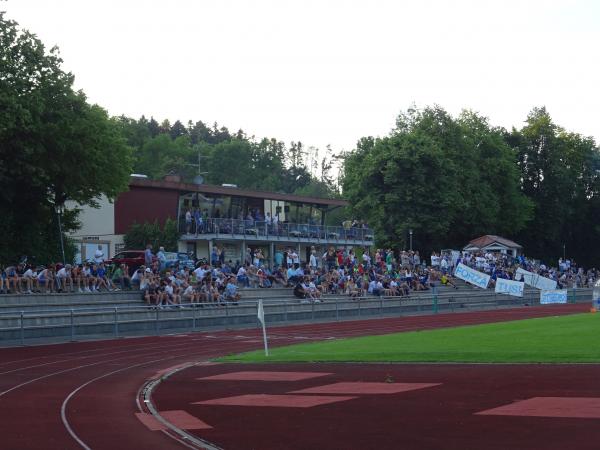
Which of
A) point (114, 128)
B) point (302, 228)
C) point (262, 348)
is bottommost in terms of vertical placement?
point (262, 348)

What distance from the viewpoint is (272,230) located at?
63.1m

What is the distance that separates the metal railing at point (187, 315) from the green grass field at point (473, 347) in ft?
25.9

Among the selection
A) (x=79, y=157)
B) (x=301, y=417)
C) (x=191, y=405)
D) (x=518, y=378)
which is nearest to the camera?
(x=301, y=417)

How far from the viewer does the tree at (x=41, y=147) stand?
136 feet

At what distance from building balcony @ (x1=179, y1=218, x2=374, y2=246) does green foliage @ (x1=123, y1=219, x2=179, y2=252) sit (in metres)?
0.82

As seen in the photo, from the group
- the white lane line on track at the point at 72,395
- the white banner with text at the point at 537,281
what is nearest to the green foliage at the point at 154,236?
the white banner with text at the point at 537,281

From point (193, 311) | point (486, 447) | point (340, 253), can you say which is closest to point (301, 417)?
point (486, 447)

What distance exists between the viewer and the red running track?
12109 millimetres

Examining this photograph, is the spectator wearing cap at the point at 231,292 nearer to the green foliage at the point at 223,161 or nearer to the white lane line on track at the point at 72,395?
the white lane line on track at the point at 72,395

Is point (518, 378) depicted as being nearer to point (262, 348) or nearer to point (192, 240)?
point (262, 348)

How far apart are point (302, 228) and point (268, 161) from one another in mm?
83903

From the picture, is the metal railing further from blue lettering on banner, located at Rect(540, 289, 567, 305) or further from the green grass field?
the green grass field

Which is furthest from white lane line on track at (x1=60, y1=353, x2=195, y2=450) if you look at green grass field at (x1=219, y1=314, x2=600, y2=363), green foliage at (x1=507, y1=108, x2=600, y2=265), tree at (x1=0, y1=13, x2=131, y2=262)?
green foliage at (x1=507, y1=108, x2=600, y2=265)

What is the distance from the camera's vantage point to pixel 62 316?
31.5 meters
